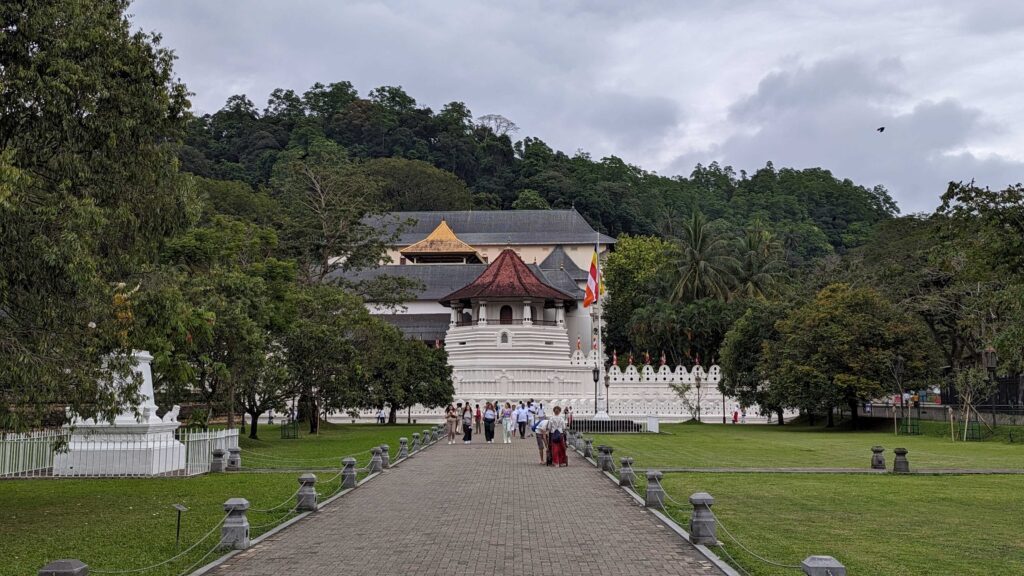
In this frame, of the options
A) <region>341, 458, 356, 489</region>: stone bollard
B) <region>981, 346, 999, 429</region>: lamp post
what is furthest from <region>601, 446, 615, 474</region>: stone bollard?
<region>981, 346, 999, 429</region>: lamp post

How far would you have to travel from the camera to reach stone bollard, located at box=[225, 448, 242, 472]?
23.1 metres

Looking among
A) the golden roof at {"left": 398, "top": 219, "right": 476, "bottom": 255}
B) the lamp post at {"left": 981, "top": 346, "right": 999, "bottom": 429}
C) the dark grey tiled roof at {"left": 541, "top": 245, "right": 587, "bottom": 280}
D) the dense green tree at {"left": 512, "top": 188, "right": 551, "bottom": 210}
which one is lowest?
the lamp post at {"left": 981, "top": 346, "right": 999, "bottom": 429}

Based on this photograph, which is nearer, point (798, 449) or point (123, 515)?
point (123, 515)

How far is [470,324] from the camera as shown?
68.1m

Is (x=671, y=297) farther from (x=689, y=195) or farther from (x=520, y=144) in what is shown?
(x=520, y=144)

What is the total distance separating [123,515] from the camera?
49.3 ft

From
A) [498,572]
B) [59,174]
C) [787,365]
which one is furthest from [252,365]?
[787,365]

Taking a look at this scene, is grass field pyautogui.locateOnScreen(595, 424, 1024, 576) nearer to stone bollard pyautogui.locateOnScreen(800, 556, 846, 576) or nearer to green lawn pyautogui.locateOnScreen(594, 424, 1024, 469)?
green lawn pyautogui.locateOnScreen(594, 424, 1024, 469)

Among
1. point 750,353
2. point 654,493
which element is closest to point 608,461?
point 654,493

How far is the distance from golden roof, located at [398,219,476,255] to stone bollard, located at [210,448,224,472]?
65.8m

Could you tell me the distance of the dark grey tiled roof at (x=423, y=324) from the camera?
239 ft

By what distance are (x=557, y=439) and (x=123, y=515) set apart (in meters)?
11.2

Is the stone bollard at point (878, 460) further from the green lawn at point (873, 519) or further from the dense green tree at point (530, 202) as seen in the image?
the dense green tree at point (530, 202)

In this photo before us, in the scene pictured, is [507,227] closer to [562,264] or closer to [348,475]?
[562,264]
